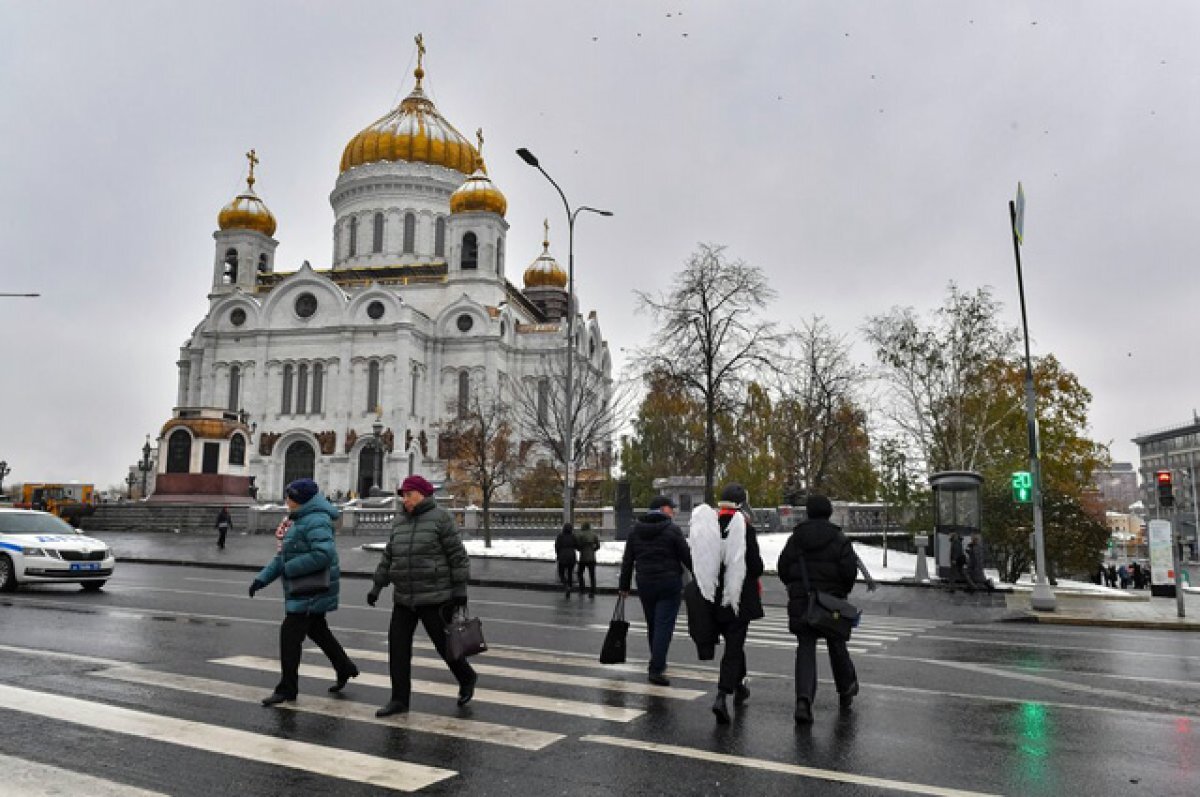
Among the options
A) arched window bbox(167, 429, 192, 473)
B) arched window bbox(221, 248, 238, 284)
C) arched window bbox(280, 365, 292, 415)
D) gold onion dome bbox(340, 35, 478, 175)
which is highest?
gold onion dome bbox(340, 35, 478, 175)

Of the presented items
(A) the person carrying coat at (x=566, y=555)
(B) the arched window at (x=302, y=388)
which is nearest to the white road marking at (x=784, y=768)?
(A) the person carrying coat at (x=566, y=555)

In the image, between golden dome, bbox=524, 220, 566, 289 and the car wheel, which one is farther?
golden dome, bbox=524, 220, 566, 289

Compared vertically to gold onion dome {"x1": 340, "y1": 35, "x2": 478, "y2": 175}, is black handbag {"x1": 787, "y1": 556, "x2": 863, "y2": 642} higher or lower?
lower

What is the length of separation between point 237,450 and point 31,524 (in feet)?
104

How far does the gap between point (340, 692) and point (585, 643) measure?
12.7ft

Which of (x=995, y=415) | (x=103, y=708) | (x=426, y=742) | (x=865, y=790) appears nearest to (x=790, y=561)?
(x=865, y=790)

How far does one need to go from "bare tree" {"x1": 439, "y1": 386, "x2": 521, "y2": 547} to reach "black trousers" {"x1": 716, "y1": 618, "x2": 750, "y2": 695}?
1312 inches

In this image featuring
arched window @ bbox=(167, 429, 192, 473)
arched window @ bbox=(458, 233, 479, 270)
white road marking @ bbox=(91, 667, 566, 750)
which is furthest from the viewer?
arched window @ bbox=(458, 233, 479, 270)

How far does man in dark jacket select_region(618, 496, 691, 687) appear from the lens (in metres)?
7.79

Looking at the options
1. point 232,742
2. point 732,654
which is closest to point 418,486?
point 232,742

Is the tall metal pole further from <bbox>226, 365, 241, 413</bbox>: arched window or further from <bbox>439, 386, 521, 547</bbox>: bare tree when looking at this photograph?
<bbox>226, 365, 241, 413</bbox>: arched window

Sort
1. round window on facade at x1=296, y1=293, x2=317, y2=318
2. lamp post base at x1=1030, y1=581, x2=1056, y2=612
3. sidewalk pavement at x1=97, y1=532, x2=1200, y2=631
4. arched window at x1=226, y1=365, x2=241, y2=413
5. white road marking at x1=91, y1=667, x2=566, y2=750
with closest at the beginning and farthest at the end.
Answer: white road marking at x1=91, y1=667, x2=566, y2=750
sidewalk pavement at x1=97, y1=532, x2=1200, y2=631
lamp post base at x1=1030, y1=581, x2=1056, y2=612
arched window at x1=226, y1=365, x2=241, y2=413
round window on facade at x1=296, y1=293, x2=317, y2=318

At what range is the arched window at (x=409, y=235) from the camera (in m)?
69.1

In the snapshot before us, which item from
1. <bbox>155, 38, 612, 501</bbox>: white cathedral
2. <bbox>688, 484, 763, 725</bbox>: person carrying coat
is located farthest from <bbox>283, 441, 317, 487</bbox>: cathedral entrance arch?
<bbox>688, 484, 763, 725</bbox>: person carrying coat
